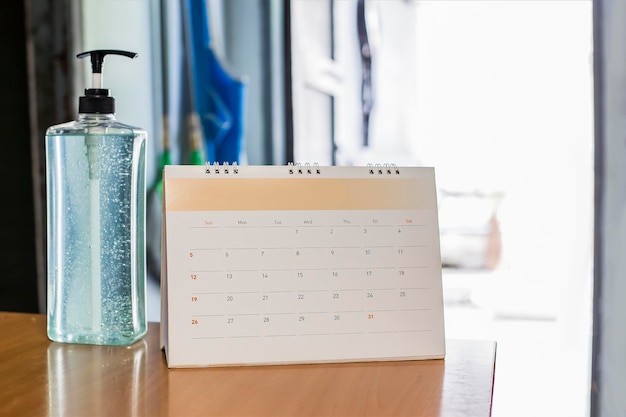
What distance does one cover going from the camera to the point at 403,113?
263 cm

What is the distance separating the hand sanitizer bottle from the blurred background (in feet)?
3.36

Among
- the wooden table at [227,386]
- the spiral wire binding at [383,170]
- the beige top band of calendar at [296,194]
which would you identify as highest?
the spiral wire binding at [383,170]

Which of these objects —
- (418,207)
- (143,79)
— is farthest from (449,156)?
(418,207)

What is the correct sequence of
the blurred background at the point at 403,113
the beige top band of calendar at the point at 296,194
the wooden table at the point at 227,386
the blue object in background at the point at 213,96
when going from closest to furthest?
1. the wooden table at the point at 227,386
2. the beige top band of calendar at the point at 296,194
3. the blurred background at the point at 403,113
4. the blue object in background at the point at 213,96

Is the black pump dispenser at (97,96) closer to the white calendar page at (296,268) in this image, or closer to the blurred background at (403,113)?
the white calendar page at (296,268)

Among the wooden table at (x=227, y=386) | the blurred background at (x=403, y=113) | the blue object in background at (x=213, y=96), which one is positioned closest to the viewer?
the wooden table at (x=227, y=386)

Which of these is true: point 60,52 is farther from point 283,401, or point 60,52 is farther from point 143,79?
point 283,401

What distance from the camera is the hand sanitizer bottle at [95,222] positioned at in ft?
1.98

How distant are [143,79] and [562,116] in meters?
1.51

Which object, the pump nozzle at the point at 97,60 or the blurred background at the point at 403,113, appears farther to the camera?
the blurred background at the point at 403,113

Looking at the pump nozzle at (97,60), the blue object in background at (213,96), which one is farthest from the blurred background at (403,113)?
the pump nozzle at (97,60)

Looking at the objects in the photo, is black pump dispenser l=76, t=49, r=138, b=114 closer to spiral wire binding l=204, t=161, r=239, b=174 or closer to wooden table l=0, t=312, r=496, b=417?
spiral wire binding l=204, t=161, r=239, b=174

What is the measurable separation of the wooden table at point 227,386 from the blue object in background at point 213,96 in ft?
4.03

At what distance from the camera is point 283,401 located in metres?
0.48
